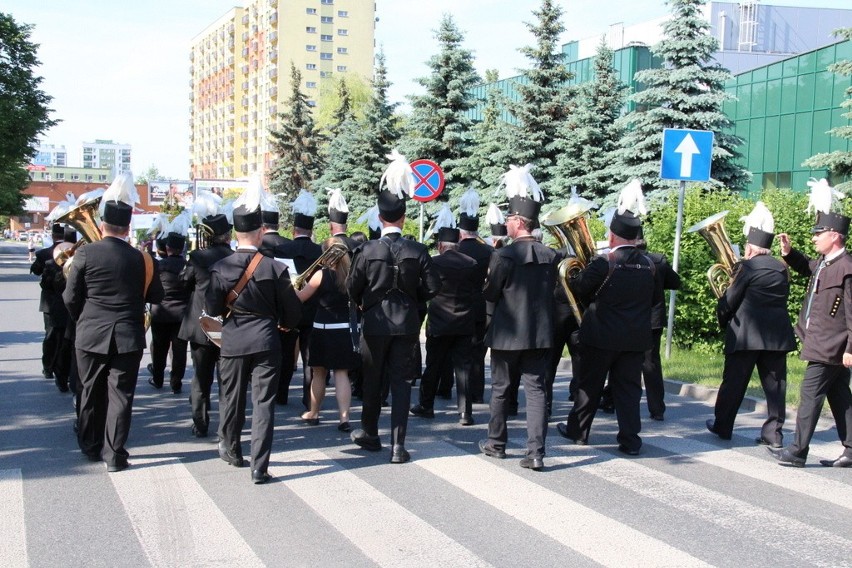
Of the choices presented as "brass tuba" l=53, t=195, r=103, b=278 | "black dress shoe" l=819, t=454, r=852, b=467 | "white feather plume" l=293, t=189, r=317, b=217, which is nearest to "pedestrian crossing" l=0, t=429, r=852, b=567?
"black dress shoe" l=819, t=454, r=852, b=467

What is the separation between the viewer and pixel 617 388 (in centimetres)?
760

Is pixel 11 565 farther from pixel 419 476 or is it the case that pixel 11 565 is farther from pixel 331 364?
pixel 331 364

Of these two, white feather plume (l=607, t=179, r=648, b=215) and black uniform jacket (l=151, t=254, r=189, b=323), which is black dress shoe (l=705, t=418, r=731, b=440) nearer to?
white feather plume (l=607, t=179, r=648, b=215)

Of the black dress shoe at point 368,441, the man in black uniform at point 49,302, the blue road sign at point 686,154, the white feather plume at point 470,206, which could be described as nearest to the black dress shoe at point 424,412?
the black dress shoe at point 368,441

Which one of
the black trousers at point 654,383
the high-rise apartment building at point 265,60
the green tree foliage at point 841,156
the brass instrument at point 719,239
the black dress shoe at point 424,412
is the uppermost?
the high-rise apartment building at point 265,60

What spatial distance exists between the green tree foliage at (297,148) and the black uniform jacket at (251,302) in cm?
4534

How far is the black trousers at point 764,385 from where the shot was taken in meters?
7.82

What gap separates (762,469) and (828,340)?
3.73 feet

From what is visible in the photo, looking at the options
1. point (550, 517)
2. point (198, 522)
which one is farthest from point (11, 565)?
point (550, 517)

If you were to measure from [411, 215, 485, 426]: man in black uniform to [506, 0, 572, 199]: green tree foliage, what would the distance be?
19507 mm

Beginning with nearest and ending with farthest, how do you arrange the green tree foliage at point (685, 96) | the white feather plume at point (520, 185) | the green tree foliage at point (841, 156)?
the white feather plume at point (520, 185)
the green tree foliage at point (841, 156)
the green tree foliage at point (685, 96)

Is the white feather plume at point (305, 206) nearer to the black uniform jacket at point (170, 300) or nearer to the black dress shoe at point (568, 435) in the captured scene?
the black uniform jacket at point (170, 300)

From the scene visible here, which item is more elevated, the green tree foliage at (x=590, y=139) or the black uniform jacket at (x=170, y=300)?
the green tree foliage at (x=590, y=139)

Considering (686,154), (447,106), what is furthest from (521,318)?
(447,106)
